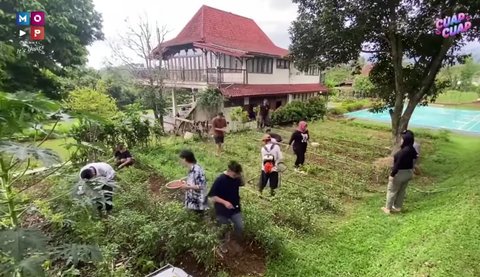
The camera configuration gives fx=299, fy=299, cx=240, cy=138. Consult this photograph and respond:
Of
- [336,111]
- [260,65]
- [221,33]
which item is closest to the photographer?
[260,65]

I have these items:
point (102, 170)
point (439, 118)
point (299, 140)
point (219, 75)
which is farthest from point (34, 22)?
point (439, 118)

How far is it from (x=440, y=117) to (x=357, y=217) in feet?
90.0

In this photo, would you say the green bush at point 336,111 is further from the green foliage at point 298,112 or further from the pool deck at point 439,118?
the green foliage at point 298,112

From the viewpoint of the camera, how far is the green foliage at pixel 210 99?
15.8 m

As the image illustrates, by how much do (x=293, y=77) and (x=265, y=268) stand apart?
2010cm

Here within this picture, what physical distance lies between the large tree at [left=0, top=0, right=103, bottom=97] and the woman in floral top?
9.18 meters

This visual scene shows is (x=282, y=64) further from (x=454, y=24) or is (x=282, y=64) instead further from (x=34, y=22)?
(x=34, y=22)

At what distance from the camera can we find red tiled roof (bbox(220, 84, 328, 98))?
53.9ft

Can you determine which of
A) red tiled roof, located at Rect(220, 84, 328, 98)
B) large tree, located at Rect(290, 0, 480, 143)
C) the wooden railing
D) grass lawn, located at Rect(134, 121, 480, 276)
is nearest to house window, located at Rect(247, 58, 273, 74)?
the wooden railing

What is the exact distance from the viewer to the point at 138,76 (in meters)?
18.3

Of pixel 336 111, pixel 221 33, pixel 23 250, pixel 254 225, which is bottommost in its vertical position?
pixel 254 225

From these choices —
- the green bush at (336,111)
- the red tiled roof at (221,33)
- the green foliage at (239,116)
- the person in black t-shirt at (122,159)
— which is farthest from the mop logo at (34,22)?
the green bush at (336,111)

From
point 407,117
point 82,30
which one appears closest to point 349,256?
point 407,117

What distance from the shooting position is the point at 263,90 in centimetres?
1850
